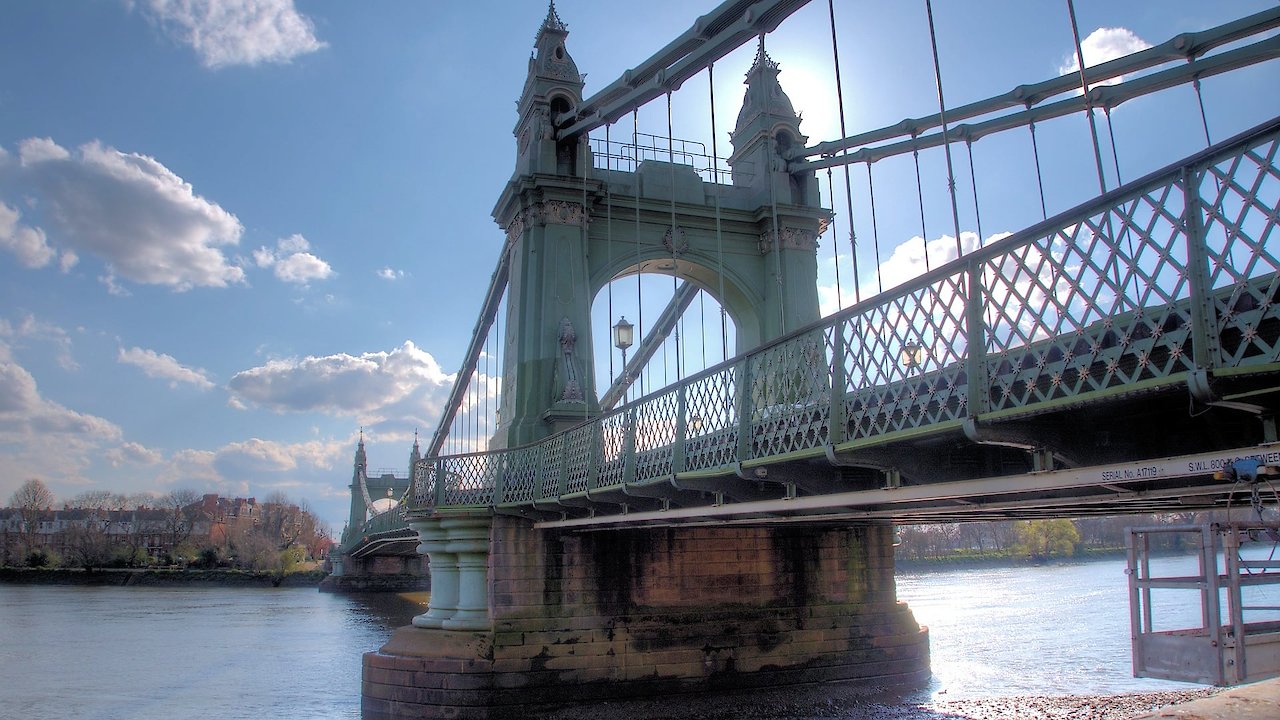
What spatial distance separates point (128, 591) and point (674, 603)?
56405 millimetres

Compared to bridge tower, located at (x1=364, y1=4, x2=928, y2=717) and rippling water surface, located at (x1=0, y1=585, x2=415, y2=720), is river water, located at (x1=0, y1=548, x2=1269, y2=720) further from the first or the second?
bridge tower, located at (x1=364, y1=4, x2=928, y2=717)

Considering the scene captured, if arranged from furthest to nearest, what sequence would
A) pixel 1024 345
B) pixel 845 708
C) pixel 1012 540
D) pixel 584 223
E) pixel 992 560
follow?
pixel 1012 540
pixel 992 560
pixel 584 223
pixel 845 708
pixel 1024 345

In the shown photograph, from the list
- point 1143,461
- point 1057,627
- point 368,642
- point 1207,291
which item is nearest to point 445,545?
point 1143,461

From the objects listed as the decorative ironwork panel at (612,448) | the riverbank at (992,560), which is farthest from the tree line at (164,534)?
the decorative ironwork panel at (612,448)

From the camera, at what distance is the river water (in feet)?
62.0

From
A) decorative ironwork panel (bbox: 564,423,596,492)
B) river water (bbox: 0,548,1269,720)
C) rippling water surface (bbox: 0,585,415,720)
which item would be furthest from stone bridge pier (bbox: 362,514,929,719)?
rippling water surface (bbox: 0,585,415,720)

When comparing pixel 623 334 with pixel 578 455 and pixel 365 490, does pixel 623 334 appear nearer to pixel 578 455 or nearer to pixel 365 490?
pixel 578 455

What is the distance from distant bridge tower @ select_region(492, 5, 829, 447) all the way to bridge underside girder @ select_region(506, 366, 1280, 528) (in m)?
8.19

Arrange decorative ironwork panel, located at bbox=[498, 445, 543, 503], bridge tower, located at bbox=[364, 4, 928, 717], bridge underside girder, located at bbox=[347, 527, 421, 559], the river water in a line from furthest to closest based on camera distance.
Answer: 1. bridge underside girder, located at bbox=[347, 527, 421, 559]
2. the river water
3. bridge tower, located at bbox=[364, 4, 928, 717]
4. decorative ironwork panel, located at bbox=[498, 445, 543, 503]

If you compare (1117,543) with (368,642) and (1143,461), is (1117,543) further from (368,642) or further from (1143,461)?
(1143,461)

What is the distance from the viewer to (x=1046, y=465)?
5.83m

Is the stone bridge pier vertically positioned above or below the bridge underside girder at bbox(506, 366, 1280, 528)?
below

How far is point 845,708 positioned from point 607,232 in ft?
33.3

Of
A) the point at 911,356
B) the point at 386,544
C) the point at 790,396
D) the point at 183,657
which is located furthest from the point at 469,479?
the point at 386,544
